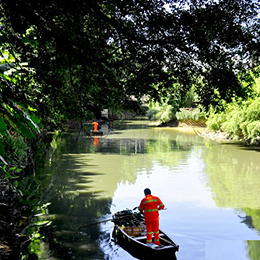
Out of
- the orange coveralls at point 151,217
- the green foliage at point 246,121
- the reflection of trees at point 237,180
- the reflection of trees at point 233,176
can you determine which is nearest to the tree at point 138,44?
the orange coveralls at point 151,217

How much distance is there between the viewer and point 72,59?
18.6 ft

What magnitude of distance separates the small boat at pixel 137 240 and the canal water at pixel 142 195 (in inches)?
10.5

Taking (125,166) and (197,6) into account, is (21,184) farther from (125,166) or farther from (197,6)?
(197,6)

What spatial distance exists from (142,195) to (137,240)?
6.71 m

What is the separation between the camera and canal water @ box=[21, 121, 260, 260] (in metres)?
11.0

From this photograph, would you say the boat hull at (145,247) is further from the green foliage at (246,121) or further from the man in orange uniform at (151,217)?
the green foliage at (246,121)

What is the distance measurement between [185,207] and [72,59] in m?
10.3

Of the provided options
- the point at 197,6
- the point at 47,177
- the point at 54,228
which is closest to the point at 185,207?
the point at 54,228

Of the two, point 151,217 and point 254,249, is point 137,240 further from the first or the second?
point 254,249

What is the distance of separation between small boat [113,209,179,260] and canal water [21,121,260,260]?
0.27m

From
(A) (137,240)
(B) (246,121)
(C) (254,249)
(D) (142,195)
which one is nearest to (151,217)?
(A) (137,240)

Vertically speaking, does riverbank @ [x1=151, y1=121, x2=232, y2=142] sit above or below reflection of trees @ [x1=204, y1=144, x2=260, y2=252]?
above

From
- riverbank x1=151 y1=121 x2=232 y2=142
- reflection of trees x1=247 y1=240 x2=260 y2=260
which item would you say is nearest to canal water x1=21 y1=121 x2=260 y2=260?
reflection of trees x1=247 y1=240 x2=260 y2=260

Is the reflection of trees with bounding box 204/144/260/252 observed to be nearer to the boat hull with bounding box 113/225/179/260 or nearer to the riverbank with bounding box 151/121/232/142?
the boat hull with bounding box 113/225/179/260
